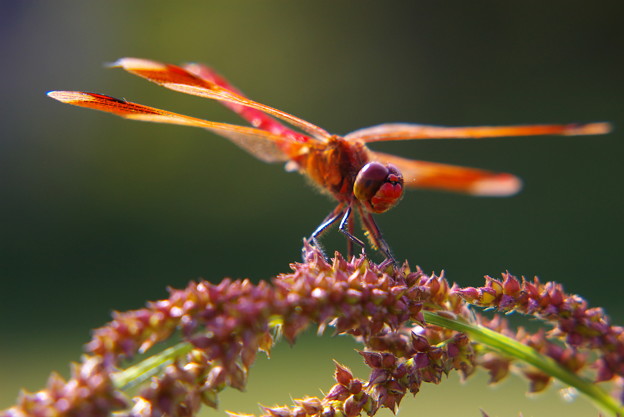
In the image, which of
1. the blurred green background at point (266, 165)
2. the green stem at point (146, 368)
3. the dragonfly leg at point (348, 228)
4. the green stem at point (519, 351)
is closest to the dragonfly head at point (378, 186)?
the dragonfly leg at point (348, 228)

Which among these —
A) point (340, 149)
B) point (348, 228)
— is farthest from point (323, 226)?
point (340, 149)

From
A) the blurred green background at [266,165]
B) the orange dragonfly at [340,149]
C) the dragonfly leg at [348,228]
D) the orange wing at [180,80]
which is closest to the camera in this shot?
the orange dragonfly at [340,149]

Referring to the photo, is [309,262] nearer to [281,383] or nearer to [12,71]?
[281,383]

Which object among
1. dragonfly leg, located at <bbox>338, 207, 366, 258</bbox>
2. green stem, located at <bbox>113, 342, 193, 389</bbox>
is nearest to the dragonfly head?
dragonfly leg, located at <bbox>338, 207, 366, 258</bbox>

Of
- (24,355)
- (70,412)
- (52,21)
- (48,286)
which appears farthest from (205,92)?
(52,21)

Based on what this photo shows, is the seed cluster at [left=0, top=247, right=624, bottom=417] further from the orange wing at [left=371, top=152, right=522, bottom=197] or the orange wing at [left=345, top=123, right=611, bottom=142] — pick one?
the orange wing at [left=371, top=152, right=522, bottom=197]

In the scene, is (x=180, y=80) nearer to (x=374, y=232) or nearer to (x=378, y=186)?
(x=378, y=186)

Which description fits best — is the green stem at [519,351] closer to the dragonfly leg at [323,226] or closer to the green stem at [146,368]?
the green stem at [146,368]
